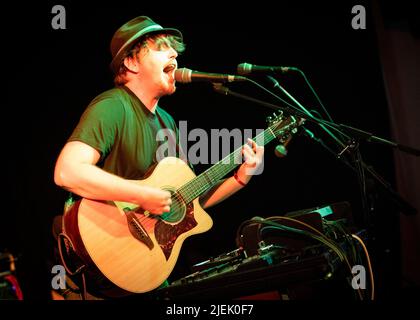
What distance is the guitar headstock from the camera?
266 cm

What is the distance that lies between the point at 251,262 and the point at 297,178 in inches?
84.9

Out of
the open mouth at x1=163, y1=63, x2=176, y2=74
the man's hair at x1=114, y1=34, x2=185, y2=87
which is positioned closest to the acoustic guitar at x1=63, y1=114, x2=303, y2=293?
the open mouth at x1=163, y1=63, x2=176, y2=74

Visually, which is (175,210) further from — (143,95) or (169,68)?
(169,68)

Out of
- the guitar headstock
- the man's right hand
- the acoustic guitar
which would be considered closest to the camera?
the acoustic guitar

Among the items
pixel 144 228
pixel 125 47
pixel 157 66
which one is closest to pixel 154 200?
pixel 144 228

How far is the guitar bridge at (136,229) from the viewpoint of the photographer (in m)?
2.28

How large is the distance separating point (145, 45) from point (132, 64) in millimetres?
159

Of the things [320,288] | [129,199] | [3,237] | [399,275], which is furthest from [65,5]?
[399,275]

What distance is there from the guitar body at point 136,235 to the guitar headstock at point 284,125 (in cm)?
75

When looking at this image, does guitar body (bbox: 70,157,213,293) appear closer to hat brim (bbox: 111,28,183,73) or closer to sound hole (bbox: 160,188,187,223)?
sound hole (bbox: 160,188,187,223)

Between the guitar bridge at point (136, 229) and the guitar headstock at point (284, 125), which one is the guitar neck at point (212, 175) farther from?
the guitar bridge at point (136, 229)

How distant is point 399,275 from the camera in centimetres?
384

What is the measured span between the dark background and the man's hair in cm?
86
